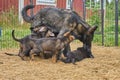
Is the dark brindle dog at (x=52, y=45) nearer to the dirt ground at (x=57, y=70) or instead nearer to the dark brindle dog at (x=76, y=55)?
the dirt ground at (x=57, y=70)

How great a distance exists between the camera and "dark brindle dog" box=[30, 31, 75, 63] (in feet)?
29.0

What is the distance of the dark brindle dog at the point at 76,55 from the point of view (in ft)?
29.8

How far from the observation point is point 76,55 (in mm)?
9625

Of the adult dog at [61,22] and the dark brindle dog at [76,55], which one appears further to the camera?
the adult dog at [61,22]

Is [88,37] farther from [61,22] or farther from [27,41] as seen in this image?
[27,41]

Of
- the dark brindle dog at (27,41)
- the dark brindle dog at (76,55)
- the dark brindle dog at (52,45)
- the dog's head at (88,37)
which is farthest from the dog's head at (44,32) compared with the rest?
the dog's head at (88,37)

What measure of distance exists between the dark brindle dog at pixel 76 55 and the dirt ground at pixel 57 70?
0.16 m

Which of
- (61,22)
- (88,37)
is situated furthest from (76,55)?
(61,22)

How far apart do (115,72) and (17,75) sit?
2.01m

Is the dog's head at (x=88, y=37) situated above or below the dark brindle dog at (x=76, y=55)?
above

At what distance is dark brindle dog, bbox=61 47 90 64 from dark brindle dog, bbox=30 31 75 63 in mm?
332

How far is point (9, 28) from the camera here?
1462cm

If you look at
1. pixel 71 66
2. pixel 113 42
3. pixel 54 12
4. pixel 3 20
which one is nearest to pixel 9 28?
pixel 3 20

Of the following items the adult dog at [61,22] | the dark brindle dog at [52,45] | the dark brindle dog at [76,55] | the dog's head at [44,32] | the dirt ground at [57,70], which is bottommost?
the dirt ground at [57,70]
